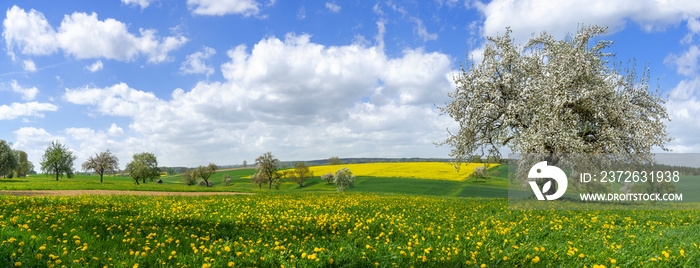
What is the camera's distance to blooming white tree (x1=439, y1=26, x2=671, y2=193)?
2192cm

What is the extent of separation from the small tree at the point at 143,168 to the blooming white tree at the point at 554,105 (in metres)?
65.8

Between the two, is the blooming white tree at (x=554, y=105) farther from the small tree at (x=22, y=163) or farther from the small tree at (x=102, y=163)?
the small tree at (x=22, y=163)

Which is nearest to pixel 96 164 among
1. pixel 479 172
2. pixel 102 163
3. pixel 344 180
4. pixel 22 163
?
pixel 102 163

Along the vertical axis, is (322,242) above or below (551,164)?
below

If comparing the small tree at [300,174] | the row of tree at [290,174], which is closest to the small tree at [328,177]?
the row of tree at [290,174]

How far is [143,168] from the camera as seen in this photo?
2776 inches

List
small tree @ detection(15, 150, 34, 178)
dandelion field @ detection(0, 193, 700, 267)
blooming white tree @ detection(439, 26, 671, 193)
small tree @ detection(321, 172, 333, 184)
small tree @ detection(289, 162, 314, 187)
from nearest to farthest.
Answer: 1. dandelion field @ detection(0, 193, 700, 267)
2. blooming white tree @ detection(439, 26, 671, 193)
3. small tree @ detection(289, 162, 314, 187)
4. small tree @ detection(321, 172, 333, 184)
5. small tree @ detection(15, 150, 34, 178)

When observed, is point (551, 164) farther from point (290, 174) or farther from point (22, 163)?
point (22, 163)

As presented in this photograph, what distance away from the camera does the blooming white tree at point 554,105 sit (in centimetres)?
2192

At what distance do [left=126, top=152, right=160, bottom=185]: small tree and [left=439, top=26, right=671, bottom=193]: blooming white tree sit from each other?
6581 centimetres

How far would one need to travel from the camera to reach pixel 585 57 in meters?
24.2

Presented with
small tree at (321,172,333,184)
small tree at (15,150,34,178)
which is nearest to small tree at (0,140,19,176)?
small tree at (15,150,34,178)

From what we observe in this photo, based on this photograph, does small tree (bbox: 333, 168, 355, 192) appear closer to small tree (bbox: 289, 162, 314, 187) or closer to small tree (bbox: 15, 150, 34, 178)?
small tree (bbox: 289, 162, 314, 187)

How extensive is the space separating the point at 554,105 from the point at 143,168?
7297 centimetres
